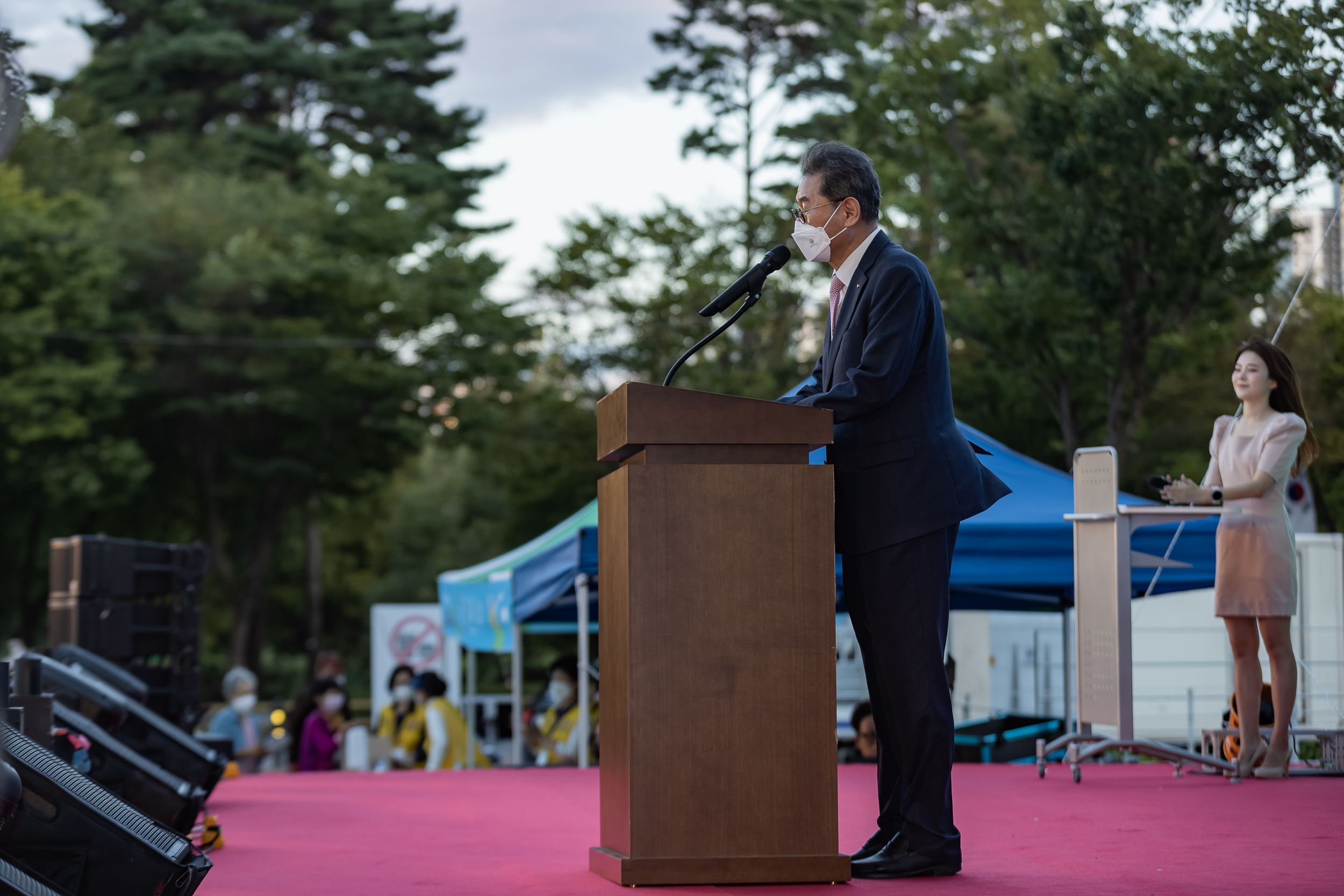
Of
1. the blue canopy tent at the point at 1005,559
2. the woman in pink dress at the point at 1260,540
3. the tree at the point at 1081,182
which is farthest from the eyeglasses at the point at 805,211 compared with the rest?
the tree at the point at 1081,182

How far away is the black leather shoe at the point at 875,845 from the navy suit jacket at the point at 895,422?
64 cm

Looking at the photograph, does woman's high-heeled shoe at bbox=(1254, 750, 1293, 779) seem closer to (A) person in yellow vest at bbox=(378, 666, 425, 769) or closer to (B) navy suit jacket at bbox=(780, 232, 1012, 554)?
(B) navy suit jacket at bbox=(780, 232, 1012, 554)

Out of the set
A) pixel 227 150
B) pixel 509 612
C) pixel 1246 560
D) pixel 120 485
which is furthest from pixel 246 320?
pixel 1246 560

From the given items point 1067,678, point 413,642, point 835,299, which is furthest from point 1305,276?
point 413,642

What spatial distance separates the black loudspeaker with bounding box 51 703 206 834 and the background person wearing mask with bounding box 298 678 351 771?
7.20 meters

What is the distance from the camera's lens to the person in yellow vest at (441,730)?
1032 cm

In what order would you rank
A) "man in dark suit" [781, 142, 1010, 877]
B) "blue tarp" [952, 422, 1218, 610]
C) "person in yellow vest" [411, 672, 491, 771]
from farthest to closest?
"person in yellow vest" [411, 672, 491, 771] < "blue tarp" [952, 422, 1218, 610] < "man in dark suit" [781, 142, 1010, 877]

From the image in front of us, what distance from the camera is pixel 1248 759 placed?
16.7ft

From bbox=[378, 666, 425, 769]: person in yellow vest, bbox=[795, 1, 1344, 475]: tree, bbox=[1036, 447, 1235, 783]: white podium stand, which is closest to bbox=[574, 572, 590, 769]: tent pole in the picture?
bbox=[378, 666, 425, 769]: person in yellow vest

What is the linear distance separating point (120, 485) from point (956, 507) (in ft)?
80.6

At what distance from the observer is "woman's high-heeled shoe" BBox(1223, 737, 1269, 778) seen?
5078 millimetres

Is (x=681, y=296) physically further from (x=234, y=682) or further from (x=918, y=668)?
(x=918, y=668)

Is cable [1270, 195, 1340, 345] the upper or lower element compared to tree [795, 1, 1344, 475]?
lower

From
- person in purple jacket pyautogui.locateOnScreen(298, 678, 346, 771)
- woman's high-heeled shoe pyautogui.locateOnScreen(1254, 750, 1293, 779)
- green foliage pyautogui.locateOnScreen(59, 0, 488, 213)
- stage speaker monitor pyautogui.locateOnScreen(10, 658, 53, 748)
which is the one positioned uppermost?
green foliage pyautogui.locateOnScreen(59, 0, 488, 213)
